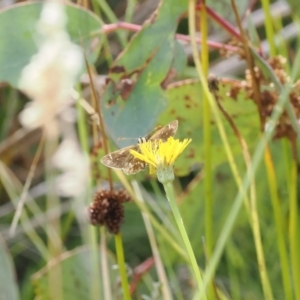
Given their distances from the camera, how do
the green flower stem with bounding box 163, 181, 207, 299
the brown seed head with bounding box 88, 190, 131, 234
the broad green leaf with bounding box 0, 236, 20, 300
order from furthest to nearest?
the broad green leaf with bounding box 0, 236, 20, 300, the brown seed head with bounding box 88, 190, 131, 234, the green flower stem with bounding box 163, 181, 207, 299

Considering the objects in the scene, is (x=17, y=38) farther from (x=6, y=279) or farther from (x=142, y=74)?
(x=6, y=279)

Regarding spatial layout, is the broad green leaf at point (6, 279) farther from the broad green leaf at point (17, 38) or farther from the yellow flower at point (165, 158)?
the yellow flower at point (165, 158)

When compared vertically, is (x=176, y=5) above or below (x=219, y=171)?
above

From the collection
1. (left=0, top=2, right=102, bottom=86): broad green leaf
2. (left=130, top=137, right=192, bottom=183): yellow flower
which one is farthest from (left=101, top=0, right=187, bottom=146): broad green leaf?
(left=130, top=137, right=192, bottom=183): yellow flower

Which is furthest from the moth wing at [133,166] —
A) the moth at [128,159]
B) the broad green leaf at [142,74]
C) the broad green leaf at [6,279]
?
the broad green leaf at [6,279]

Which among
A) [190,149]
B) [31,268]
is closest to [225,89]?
[190,149]

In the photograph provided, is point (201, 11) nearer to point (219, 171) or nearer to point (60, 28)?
point (60, 28)

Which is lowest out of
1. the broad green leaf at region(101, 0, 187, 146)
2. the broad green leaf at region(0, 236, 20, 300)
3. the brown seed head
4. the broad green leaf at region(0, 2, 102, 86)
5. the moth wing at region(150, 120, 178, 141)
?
the broad green leaf at region(0, 236, 20, 300)

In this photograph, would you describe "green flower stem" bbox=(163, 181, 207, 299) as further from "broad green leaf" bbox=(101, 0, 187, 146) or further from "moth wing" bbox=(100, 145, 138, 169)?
"broad green leaf" bbox=(101, 0, 187, 146)

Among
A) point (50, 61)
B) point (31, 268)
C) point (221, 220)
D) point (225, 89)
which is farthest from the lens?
point (31, 268)
